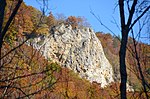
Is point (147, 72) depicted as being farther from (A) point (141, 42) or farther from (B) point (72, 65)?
(B) point (72, 65)

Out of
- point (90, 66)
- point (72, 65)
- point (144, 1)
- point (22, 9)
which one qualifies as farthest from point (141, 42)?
point (90, 66)

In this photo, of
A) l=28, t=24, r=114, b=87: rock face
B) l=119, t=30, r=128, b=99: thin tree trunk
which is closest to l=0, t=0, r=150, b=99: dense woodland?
l=119, t=30, r=128, b=99: thin tree trunk

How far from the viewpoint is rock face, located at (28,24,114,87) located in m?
65.6

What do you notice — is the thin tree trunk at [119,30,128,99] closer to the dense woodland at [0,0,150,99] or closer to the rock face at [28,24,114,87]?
the dense woodland at [0,0,150,99]

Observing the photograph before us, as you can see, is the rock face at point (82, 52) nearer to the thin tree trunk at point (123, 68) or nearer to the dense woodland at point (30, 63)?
the dense woodland at point (30, 63)

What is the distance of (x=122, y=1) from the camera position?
3.06m

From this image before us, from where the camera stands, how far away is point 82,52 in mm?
69000

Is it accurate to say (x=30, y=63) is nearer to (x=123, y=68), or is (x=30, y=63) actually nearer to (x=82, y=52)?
(x=123, y=68)

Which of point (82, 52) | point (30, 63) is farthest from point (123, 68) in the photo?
point (82, 52)

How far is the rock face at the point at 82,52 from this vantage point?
215 feet

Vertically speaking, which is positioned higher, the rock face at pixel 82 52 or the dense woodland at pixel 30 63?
the rock face at pixel 82 52

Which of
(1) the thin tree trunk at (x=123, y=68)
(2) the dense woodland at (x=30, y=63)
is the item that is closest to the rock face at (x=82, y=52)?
(2) the dense woodland at (x=30, y=63)

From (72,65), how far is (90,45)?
10305mm

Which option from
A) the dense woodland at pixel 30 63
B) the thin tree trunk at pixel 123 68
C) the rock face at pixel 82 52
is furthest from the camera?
the rock face at pixel 82 52
